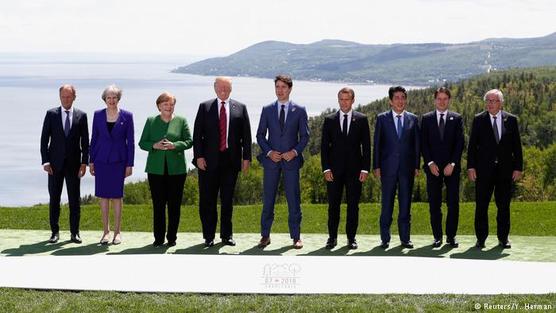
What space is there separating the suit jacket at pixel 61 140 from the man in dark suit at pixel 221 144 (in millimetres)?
1639

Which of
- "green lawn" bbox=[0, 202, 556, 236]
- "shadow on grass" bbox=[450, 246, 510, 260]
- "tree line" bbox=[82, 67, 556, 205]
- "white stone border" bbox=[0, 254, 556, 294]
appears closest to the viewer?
"white stone border" bbox=[0, 254, 556, 294]

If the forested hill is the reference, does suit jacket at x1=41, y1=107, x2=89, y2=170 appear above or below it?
above

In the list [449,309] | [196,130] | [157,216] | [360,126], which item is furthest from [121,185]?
[449,309]

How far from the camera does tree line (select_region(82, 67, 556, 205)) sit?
78.9 m

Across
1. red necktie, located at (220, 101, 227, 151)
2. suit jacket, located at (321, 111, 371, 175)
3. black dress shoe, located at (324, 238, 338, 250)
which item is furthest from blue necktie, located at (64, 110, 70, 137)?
black dress shoe, located at (324, 238, 338, 250)

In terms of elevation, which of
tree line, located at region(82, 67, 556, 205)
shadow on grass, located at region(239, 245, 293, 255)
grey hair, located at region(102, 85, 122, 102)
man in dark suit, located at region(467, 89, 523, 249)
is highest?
grey hair, located at region(102, 85, 122, 102)

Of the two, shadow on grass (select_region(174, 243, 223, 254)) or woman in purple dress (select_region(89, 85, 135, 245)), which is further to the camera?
woman in purple dress (select_region(89, 85, 135, 245))

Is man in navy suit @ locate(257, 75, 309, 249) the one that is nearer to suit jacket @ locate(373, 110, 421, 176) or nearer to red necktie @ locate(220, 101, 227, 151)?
red necktie @ locate(220, 101, 227, 151)

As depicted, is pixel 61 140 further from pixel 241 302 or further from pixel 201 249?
pixel 241 302

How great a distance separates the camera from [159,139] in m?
9.73

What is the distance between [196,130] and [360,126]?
7.24 feet

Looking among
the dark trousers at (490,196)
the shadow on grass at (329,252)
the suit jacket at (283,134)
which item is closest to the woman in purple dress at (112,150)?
the suit jacket at (283,134)

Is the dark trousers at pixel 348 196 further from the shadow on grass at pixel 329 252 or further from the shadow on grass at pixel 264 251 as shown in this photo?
the shadow on grass at pixel 264 251

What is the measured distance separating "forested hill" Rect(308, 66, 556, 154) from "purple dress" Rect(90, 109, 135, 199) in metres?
98.7
